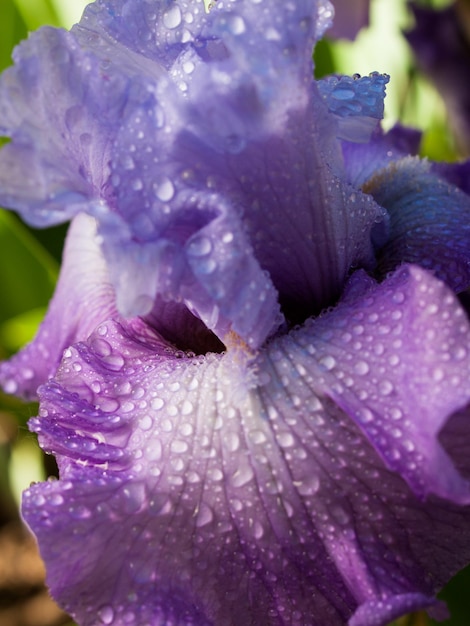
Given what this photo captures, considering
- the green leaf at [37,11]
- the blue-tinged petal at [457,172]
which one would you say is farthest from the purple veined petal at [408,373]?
the green leaf at [37,11]

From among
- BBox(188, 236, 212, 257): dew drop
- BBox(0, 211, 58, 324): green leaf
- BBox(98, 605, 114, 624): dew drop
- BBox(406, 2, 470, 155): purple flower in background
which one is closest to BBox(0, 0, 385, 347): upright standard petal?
BBox(188, 236, 212, 257): dew drop

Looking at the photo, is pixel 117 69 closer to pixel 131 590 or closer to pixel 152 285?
pixel 152 285

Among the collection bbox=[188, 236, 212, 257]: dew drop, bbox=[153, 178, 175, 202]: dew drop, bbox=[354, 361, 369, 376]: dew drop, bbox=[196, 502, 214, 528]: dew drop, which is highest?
bbox=[153, 178, 175, 202]: dew drop

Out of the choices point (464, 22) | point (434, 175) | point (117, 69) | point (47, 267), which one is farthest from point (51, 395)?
point (464, 22)

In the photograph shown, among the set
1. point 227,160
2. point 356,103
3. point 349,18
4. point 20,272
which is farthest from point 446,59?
point 227,160

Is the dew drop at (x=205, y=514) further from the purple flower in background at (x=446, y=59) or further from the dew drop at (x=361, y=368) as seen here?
the purple flower in background at (x=446, y=59)

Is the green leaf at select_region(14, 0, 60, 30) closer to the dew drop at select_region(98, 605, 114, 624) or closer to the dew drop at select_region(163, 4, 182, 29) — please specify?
the dew drop at select_region(163, 4, 182, 29)
